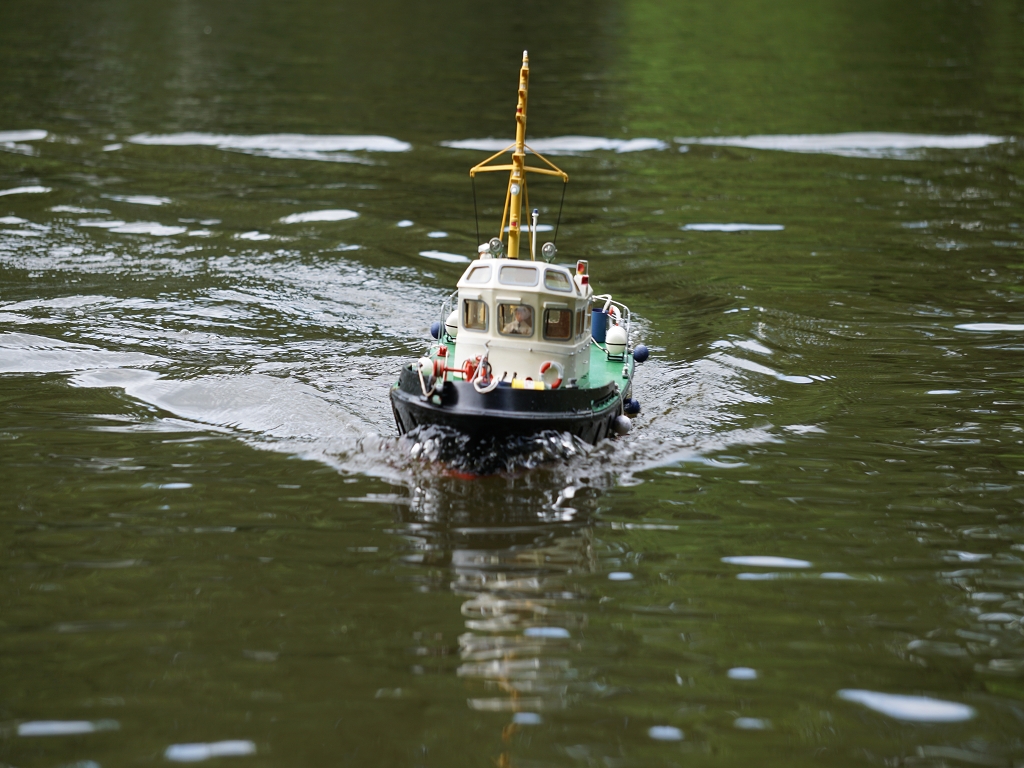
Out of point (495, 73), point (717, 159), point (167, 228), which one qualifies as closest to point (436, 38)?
point (495, 73)

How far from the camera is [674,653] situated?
11.6 m

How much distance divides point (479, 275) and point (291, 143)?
23521mm

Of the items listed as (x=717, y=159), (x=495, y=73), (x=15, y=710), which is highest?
(x=495, y=73)

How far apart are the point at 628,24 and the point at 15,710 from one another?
2531 inches

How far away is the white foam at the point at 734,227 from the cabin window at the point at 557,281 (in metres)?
14.5

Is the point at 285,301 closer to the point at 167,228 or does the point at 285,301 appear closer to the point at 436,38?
the point at 167,228

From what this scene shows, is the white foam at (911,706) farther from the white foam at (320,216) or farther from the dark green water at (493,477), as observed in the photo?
the white foam at (320,216)

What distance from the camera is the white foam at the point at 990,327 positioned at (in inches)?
907

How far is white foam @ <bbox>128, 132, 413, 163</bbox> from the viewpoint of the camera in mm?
37875

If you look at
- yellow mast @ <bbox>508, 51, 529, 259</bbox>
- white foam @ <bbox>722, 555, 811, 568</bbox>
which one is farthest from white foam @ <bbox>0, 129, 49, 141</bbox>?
white foam @ <bbox>722, 555, 811, 568</bbox>

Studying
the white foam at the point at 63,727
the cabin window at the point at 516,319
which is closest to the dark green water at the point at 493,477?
the white foam at the point at 63,727

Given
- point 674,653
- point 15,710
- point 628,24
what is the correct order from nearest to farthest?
point 15,710
point 674,653
point 628,24

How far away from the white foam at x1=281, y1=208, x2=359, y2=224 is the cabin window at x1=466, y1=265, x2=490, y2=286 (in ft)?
47.0

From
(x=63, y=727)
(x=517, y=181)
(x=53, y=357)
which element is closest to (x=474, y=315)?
(x=517, y=181)
